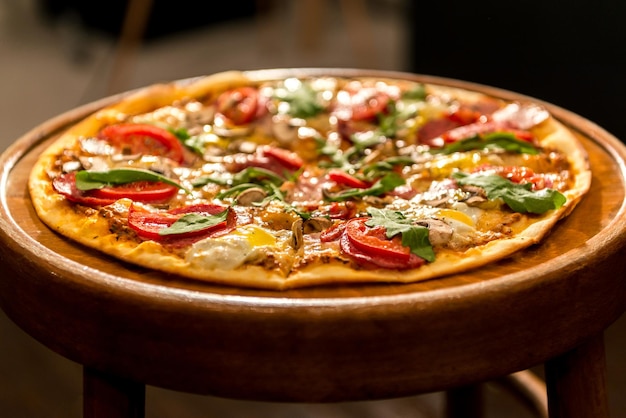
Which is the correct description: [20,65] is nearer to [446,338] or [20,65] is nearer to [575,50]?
[575,50]

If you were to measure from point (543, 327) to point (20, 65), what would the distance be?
696 centimetres

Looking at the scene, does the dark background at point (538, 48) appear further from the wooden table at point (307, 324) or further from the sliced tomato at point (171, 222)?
the sliced tomato at point (171, 222)

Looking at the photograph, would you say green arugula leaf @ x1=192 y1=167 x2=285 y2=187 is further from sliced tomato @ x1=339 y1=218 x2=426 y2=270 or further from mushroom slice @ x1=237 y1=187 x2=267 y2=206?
sliced tomato @ x1=339 y1=218 x2=426 y2=270

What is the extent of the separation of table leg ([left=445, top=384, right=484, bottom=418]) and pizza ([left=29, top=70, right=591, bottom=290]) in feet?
3.09

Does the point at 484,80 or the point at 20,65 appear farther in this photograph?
A: the point at 20,65

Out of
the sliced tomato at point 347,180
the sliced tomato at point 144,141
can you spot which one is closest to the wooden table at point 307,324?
the sliced tomato at point 347,180

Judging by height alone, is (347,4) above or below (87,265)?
above

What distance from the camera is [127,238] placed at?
1986mm

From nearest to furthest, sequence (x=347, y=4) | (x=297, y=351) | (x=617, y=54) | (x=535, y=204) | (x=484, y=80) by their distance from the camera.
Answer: (x=297, y=351)
(x=535, y=204)
(x=617, y=54)
(x=484, y=80)
(x=347, y=4)

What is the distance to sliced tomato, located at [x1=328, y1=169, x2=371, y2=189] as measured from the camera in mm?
2404

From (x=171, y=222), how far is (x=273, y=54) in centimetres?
621

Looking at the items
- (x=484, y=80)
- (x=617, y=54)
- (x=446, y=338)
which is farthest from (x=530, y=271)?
(x=484, y=80)

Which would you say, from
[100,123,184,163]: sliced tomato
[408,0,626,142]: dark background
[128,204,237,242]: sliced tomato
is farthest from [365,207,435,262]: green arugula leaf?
[408,0,626,142]: dark background

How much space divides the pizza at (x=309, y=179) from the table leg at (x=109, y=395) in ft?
0.93
